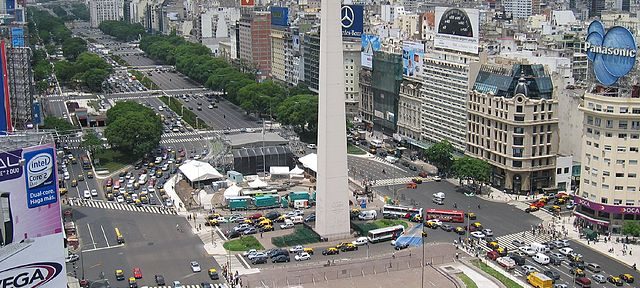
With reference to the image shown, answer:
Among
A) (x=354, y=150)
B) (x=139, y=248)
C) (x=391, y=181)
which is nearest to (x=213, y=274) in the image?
(x=139, y=248)

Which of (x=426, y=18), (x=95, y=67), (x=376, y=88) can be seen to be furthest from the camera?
(x=95, y=67)

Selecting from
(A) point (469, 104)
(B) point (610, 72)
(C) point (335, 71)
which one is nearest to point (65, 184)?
(C) point (335, 71)

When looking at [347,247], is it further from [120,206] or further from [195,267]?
[120,206]

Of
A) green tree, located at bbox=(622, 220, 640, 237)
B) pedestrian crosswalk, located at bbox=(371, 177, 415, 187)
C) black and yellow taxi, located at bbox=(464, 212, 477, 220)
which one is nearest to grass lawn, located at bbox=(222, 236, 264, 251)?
black and yellow taxi, located at bbox=(464, 212, 477, 220)

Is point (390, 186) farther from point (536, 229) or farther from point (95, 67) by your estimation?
point (95, 67)

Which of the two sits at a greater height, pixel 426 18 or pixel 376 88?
pixel 426 18

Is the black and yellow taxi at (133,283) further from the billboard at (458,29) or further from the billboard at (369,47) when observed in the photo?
the billboard at (369,47)
